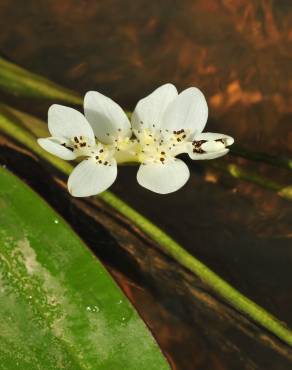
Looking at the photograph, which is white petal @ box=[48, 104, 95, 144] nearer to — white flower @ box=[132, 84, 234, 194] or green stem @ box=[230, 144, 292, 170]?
white flower @ box=[132, 84, 234, 194]

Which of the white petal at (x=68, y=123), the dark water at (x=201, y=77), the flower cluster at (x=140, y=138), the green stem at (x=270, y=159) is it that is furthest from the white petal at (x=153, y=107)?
the dark water at (x=201, y=77)

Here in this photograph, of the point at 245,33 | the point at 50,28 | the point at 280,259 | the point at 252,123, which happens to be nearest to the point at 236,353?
the point at 280,259

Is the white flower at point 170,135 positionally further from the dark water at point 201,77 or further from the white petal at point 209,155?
the dark water at point 201,77

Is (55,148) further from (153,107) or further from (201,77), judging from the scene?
(201,77)

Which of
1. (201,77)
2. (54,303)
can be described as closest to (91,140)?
(54,303)

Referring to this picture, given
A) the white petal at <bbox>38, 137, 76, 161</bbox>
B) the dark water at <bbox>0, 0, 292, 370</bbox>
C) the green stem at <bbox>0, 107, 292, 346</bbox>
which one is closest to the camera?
the white petal at <bbox>38, 137, 76, 161</bbox>

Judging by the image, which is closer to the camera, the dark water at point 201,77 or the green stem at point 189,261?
the green stem at point 189,261

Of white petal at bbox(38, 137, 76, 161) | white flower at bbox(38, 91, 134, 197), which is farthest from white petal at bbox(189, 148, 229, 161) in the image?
white petal at bbox(38, 137, 76, 161)
